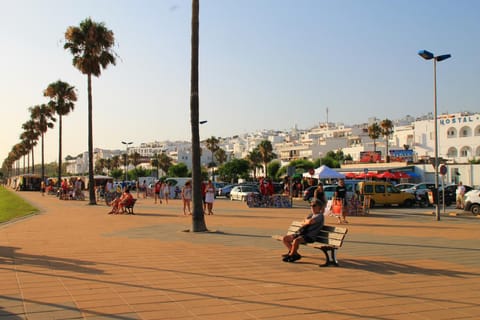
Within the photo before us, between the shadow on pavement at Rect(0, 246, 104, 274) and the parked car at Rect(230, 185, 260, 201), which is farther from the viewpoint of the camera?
the parked car at Rect(230, 185, 260, 201)

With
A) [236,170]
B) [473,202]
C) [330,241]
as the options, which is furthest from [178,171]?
[330,241]

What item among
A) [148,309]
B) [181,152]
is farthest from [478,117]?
[181,152]

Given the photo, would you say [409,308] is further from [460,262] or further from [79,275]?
[79,275]

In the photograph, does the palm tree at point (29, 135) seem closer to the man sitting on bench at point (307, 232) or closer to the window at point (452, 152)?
the window at point (452, 152)

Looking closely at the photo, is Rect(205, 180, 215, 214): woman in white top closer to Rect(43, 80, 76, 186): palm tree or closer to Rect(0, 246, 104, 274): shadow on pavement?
Rect(0, 246, 104, 274): shadow on pavement

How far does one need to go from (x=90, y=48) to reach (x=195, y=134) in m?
21.3

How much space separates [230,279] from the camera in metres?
8.52

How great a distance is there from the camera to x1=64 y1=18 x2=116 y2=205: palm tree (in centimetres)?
3419

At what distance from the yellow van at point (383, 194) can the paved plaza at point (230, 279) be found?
16963mm

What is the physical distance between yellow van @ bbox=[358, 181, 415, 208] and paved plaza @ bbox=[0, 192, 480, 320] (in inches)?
668

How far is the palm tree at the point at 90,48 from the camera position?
112 ft

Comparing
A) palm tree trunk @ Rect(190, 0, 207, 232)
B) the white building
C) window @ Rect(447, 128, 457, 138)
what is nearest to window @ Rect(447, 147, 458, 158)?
the white building

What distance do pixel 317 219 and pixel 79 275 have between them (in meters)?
4.51

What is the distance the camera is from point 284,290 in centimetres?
775
